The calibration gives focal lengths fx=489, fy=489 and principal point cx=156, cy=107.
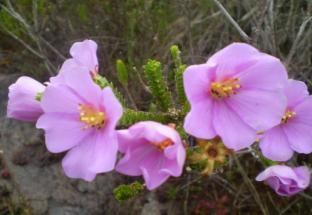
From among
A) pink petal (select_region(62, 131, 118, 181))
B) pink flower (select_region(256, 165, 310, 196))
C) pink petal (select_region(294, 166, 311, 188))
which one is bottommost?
pink petal (select_region(294, 166, 311, 188))

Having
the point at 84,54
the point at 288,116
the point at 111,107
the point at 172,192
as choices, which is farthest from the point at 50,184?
the point at 111,107

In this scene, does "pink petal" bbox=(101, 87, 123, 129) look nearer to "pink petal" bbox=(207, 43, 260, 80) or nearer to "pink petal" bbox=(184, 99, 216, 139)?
"pink petal" bbox=(184, 99, 216, 139)

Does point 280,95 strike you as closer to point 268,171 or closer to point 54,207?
point 268,171

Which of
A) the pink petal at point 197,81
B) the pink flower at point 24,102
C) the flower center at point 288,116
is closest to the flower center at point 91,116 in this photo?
the pink flower at point 24,102

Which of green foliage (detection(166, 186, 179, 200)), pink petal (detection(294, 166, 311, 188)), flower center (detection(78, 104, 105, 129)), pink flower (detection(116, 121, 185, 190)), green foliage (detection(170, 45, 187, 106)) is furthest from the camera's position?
green foliage (detection(166, 186, 179, 200))

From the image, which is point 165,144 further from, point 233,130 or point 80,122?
point 80,122

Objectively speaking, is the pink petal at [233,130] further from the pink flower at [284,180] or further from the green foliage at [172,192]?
the green foliage at [172,192]

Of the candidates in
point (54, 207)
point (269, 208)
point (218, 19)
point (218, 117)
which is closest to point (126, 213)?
point (54, 207)

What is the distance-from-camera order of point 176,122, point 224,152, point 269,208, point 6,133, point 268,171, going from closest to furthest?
1. point 224,152
2. point 176,122
3. point 268,171
4. point 269,208
5. point 6,133

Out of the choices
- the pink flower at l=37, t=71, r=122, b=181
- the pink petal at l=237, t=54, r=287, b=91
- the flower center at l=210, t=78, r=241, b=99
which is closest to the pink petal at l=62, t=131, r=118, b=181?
the pink flower at l=37, t=71, r=122, b=181
